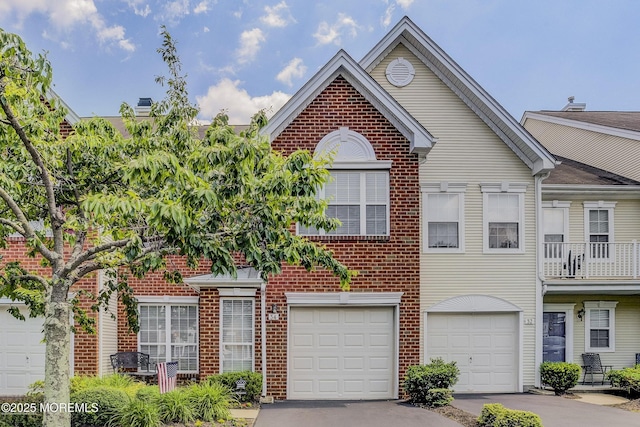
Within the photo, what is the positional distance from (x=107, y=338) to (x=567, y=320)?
1296 cm

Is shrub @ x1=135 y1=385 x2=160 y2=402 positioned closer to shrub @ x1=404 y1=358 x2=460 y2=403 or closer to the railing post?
shrub @ x1=404 y1=358 x2=460 y2=403

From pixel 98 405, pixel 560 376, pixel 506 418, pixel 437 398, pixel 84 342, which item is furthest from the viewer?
pixel 560 376

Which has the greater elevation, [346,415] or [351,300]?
[351,300]

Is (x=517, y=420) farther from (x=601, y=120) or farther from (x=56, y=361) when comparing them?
(x=601, y=120)

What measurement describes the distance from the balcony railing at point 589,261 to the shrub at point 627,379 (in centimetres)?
263

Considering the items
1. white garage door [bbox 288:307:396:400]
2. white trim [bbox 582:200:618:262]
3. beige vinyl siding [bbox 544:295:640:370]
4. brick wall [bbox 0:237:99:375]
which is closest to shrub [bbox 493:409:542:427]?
white garage door [bbox 288:307:396:400]

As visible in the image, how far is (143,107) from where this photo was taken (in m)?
19.8

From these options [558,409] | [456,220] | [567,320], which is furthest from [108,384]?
[567,320]

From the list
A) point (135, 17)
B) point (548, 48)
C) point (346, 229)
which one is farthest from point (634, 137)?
point (135, 17)

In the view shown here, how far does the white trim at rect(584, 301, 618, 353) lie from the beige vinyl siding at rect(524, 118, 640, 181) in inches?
170

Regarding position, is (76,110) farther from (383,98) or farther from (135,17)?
(383,98)

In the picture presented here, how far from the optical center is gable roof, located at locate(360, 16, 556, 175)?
1340 cm

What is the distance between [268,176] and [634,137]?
14.7 metres

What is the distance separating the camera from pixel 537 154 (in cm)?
1333
